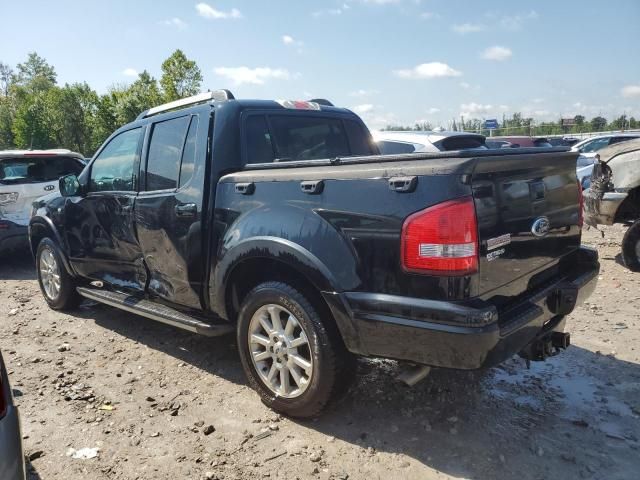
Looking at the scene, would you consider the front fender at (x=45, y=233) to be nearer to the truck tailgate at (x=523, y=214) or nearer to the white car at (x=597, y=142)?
the truck tailgate at (x=523, y=214)

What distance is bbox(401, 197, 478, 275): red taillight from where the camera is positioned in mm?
2316

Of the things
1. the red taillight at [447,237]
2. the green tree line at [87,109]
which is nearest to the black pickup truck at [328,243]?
the red taillight at [447,237]

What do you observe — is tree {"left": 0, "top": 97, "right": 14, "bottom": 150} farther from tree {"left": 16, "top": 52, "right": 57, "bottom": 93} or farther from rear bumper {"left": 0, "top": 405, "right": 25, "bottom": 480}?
rear bumper {"left": 0, "top": 405, "right": 25, "bottom": 480}

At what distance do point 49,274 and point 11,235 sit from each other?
231 cm

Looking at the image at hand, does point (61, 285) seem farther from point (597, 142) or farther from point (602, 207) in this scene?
point (597, 142)

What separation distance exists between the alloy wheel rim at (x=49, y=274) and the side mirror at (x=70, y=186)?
84 centimetres

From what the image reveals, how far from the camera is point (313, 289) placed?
9.61 ft

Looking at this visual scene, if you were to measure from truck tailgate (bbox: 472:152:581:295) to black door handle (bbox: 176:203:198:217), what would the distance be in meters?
1.94

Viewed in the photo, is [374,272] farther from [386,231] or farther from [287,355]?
[287,355]

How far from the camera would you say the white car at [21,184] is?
729cm

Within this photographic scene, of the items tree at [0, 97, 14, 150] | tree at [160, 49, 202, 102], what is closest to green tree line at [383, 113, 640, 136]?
tree at [160, 49, 202, 102]

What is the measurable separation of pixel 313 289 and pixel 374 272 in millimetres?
513

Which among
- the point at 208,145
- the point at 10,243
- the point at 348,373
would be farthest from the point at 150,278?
the point at 10,243

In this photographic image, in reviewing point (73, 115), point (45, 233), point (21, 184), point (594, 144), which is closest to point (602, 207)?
point (45, 233)
